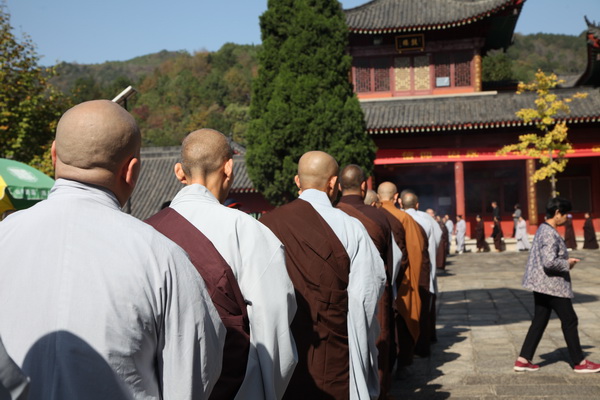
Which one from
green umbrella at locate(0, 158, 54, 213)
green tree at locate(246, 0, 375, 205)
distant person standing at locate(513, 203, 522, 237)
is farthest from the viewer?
distant person standing at locate(513, 203, 522, 237)

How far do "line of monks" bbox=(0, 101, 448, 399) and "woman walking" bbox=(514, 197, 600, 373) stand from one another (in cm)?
195

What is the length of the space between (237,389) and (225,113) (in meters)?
64.0

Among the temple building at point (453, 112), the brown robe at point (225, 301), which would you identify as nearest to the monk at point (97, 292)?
the brown robe at point (225, 301)

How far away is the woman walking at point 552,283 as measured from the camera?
5992 mm

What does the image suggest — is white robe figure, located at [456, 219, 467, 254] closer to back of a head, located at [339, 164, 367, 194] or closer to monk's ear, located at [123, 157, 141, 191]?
back of a head, located at [339, 164, 367, 194]

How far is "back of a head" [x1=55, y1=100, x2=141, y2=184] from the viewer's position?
1.76 m

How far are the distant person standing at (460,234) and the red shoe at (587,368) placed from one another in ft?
59.1

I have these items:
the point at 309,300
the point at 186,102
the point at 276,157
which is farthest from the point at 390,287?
the point at 186,102

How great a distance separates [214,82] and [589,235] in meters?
53.9

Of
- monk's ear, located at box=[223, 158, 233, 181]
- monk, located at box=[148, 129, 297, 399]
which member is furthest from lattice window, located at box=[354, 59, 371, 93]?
monk, located at box=[148, 129, 297, 399]

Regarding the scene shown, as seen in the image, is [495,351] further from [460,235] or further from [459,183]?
[459,183]

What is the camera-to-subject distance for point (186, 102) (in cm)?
7225

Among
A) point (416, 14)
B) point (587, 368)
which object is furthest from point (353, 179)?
point (416, 14)

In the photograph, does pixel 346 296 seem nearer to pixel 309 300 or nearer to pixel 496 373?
pixel 309 300
